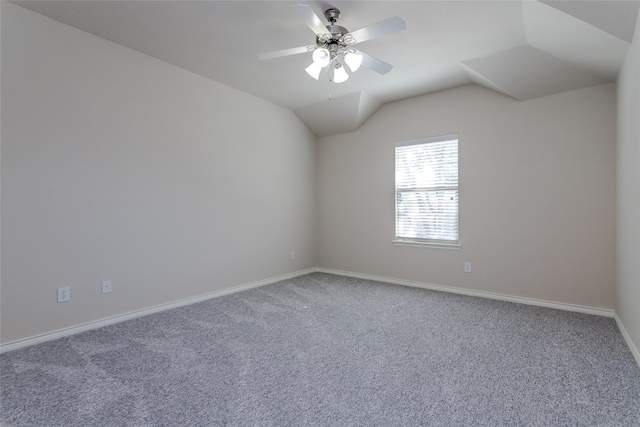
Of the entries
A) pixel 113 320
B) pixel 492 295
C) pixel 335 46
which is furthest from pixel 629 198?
pixel 113 320

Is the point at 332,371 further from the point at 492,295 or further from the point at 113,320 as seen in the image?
the point at 492,295

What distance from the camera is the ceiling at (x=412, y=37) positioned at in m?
2.33

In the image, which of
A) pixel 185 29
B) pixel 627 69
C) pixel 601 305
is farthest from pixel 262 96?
pixel 601 305

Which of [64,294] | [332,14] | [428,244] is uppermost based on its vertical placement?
[332,14]

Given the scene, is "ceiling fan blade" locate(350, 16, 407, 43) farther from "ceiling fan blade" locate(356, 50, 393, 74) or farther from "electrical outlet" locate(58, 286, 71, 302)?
"electrical outlet" locate(58, 286, 71, 302)

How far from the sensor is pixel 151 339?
2557 mm

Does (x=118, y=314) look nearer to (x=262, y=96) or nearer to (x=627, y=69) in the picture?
(x=262, y=96)

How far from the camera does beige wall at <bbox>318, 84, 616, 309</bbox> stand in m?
3.13

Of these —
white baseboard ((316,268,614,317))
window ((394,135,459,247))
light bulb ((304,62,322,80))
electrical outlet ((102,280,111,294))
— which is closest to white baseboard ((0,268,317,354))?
electrical outlet ((102,280,111,294))

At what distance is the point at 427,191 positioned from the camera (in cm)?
423

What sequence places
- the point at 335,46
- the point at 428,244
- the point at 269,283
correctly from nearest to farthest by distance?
the point at 335,46 < the point at 428,244 < the point at 269,283

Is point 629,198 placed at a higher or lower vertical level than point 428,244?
higher

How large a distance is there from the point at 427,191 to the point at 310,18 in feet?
9.09

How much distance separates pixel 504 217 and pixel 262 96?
11.0 ft
